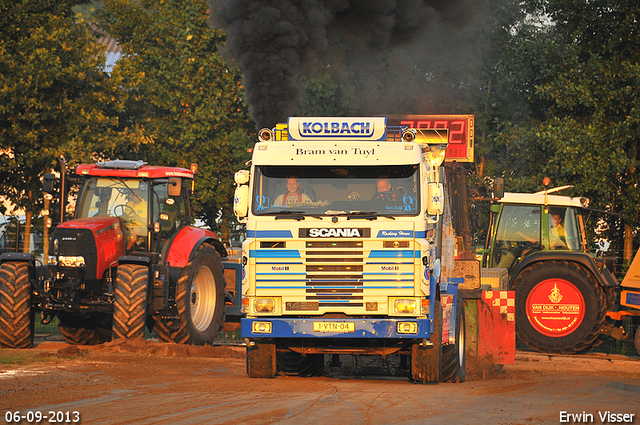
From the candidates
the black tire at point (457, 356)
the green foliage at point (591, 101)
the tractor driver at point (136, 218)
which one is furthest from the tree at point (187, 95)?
the black tire at point (457, 356)

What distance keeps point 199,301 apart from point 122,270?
2.39 m

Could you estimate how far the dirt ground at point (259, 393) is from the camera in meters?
8.31

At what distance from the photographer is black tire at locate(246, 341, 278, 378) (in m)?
11.3

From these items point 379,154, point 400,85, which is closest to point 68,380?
point 379,154

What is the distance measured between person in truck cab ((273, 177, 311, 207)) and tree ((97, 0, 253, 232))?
15.1 meters

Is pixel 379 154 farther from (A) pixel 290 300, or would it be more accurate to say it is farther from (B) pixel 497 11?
(B) pixel 497 11

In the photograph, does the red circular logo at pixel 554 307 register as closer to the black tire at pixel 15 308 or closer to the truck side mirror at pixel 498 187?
the truck side mirror at pixel 498 187

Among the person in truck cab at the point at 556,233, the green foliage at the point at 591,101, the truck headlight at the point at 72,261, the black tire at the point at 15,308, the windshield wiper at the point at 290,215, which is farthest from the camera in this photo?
the green foliage at the point at 591,101

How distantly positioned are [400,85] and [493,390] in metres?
16.1

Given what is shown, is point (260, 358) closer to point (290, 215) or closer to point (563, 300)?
point (290, 215)

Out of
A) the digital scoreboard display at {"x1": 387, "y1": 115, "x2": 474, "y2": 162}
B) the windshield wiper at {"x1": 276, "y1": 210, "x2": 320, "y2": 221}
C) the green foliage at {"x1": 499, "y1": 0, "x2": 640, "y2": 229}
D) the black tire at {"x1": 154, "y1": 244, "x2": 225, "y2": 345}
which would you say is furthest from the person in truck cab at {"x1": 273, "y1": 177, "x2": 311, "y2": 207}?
the green foliage at {"x1": 499, "y1": 0, "x2": 640, "y2": 229}

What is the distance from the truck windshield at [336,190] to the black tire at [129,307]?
149 inches

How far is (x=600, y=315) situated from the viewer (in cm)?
1669

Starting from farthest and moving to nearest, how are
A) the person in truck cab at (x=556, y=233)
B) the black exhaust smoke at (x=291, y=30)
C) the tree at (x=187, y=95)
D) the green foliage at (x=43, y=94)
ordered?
the tree at (x=187, y=95) < the green foliage at (x=43, y=94) < the person in truck cab at (x=556, y=233) < the black exhaust smoke at (x=291, y=30)
